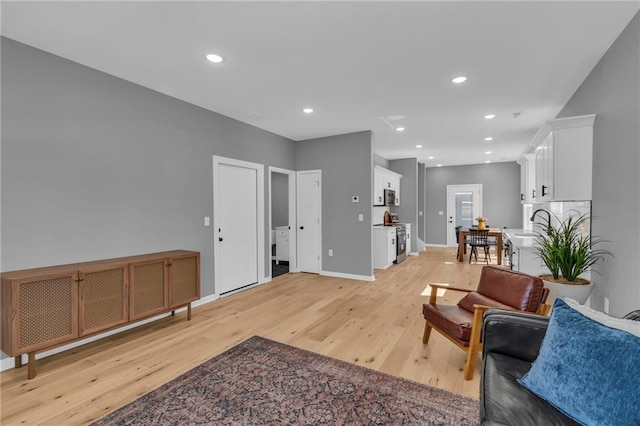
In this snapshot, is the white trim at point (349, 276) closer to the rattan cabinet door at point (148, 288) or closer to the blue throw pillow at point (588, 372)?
the rattan cabinet door at point (148, 288)

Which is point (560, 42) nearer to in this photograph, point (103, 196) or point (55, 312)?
point (103, 196)

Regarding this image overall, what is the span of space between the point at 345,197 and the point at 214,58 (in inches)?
130

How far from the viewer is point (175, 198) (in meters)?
3.71

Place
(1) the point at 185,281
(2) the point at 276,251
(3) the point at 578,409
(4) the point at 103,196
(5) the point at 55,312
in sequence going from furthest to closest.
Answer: (2) the point at 276,251 → (1) the point at 185,281 → (4) the point at 103,196 → (5) the point at 55,312 → (3) the point at 578,409

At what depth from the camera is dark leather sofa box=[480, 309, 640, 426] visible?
123 cm

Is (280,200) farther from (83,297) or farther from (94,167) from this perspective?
(83,297)

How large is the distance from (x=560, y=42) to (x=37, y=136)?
452 centimetres

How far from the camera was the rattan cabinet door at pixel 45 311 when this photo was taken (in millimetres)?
2232

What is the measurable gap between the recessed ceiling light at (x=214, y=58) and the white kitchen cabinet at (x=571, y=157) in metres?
3.31

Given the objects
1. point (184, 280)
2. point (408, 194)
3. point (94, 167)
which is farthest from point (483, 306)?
point (408, 194)

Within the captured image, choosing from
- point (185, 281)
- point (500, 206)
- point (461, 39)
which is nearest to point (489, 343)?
point (461, 39)

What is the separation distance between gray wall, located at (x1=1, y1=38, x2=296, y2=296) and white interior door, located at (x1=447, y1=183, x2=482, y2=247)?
794 cm

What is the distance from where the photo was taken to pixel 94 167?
116 inches

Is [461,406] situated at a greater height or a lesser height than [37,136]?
lesser
